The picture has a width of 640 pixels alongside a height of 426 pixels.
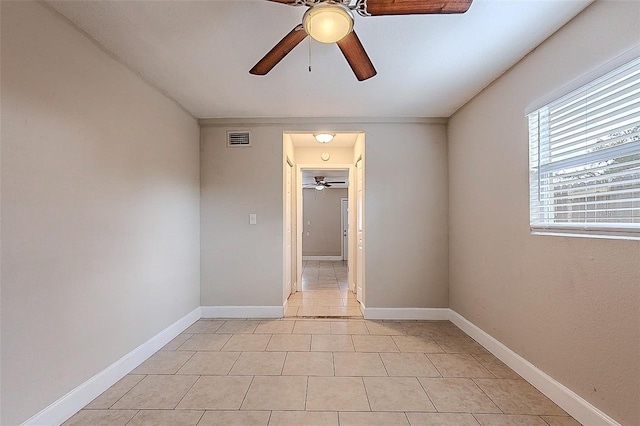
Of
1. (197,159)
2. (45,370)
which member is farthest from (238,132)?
(45,370)

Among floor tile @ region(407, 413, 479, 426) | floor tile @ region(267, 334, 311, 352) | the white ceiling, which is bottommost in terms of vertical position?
floor tile @ region(267, 334, 311, 352)

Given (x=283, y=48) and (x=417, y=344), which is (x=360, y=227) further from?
(x=283, y=48)

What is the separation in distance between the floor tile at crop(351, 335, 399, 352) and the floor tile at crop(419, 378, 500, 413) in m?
0.60

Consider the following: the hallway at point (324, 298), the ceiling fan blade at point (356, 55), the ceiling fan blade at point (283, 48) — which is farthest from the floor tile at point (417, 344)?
the ceiling fan blade at point (283, 48)

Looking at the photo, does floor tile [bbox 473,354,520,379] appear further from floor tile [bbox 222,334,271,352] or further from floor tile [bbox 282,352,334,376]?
floor tile [bbox 222,334,271,352]

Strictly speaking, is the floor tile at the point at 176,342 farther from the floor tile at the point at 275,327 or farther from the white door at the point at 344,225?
the white door at the point at 344,225

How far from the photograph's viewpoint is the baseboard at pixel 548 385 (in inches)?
71.5

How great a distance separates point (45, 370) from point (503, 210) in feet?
10.8

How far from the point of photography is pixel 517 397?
216 centimetres

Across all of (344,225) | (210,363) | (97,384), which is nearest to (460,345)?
(210,363)

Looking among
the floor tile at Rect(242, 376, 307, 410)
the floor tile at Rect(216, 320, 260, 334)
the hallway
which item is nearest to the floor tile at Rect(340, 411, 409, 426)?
the floor tile at Rect(242, 376, 307, 410)

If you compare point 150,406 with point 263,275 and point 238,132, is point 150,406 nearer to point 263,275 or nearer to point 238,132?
point 263,275

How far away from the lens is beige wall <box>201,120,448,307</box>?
3895 millimetres

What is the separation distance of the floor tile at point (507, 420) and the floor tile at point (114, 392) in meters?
2.31
